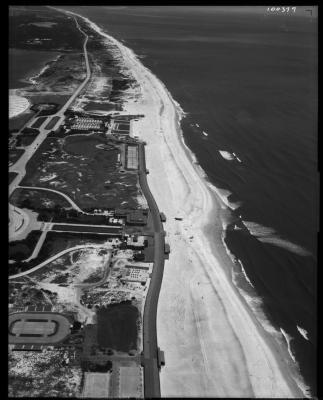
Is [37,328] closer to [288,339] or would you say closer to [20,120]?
[288,339]

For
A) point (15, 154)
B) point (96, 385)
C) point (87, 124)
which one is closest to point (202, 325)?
point (96, 385)

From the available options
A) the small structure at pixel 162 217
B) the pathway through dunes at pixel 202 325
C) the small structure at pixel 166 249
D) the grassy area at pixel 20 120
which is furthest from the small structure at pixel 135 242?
the grassy area at pixel 20 120

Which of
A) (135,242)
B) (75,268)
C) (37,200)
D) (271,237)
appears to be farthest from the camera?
A: (37,200)

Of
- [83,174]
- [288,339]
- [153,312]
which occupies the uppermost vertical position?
[83,174]

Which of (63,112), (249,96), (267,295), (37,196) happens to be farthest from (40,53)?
(267,295)

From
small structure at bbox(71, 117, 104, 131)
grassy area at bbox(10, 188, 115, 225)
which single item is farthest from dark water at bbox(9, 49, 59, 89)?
grassy area at bbox(10, 188, 115, 225)
